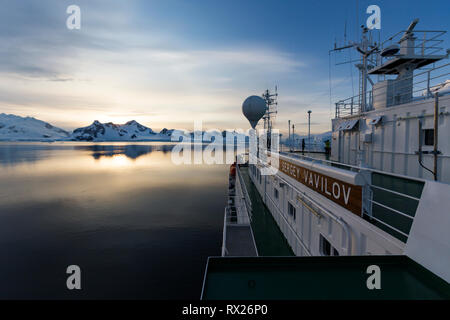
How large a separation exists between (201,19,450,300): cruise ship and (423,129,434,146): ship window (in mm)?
49

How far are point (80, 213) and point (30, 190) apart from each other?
2179 centimetres

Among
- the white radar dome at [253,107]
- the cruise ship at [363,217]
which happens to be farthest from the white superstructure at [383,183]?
the white radar dome at [253,107]

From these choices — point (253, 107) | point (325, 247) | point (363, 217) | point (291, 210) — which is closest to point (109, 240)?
point (291, 210)

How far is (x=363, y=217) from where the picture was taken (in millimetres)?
6082

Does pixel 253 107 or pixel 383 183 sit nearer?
pixel 383 183

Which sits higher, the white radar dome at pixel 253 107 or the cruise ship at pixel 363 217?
the white radar dome at pixel 253 107

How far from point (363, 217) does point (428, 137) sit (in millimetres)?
8750

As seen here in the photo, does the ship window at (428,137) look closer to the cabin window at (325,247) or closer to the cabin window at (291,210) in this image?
the cabin window at (291,210)

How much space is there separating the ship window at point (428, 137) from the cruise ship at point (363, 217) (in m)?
0.05

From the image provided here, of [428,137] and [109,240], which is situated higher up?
[428,137]

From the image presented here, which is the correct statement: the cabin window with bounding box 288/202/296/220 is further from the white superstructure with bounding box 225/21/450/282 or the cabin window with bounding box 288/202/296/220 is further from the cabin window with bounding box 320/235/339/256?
the cabin window with bounding box 320/235/339/256

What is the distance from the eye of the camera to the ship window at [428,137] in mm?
11180

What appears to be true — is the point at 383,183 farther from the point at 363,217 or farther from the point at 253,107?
the point at 253,107
